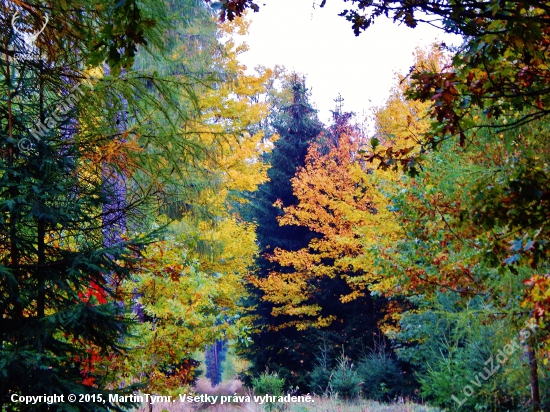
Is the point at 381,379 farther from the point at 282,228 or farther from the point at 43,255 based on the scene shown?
the point at 43,255

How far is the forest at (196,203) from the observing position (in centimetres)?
334

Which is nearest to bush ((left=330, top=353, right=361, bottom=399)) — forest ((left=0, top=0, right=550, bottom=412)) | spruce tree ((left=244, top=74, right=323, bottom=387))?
forest ((left=0, top=0, right=550, bottom=412))

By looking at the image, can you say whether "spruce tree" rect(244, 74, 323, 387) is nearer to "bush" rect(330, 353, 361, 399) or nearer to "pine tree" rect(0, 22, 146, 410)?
"bush" rect(330, 353, 361, 399)

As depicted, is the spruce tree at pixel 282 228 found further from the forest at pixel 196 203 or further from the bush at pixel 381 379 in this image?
the bush at pixel 381 379

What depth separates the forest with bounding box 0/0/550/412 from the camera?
3.34 meters

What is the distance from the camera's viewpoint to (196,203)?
22.0 feet

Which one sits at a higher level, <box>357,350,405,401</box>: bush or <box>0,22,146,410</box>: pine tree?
<box>0,22,146,410</box>: pine tree

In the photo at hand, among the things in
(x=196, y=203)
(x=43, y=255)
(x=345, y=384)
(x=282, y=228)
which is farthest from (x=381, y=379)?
(x=43, y=255)

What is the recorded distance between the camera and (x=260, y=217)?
19719 mm

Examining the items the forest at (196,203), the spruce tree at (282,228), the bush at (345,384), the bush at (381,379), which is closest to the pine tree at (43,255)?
the forest at (196,203)

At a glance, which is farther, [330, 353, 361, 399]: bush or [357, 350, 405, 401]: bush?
[357, 350, 405, 401]: bush

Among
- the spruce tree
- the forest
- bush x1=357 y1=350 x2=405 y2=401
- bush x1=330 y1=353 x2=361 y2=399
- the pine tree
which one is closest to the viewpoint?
the forest

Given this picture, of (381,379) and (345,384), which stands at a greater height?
(345,384)

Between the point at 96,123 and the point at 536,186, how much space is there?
3.89 meters
